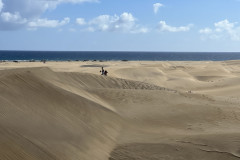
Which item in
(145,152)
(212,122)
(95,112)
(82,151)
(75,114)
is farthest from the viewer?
(212,122)

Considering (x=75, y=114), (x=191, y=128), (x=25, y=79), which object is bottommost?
(x=191, y=128)

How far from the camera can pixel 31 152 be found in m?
6.03

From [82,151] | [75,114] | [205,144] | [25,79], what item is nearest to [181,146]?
[205,144]

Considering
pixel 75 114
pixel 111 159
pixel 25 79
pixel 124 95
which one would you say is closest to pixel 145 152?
pixel 111 159

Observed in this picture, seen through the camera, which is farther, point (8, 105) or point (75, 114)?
point (75, 114)

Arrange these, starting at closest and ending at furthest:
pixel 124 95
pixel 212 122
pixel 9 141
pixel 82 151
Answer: pixel 9 141 < pixel 82 151 < pixel 212 122 < pixel 124 95

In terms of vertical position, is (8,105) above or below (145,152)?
above

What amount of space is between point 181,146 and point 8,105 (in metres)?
4.23

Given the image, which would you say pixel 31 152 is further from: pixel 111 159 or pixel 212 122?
pixel 212 122

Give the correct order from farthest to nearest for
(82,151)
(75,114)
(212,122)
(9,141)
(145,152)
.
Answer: (212,122) < (75,114) < (145,152) < (82,151) < (9,141)

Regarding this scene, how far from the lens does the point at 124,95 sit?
1483 centimetres

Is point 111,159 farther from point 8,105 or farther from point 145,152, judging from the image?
point 8,105

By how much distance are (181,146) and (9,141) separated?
415 centimetres

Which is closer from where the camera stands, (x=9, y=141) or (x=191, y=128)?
(x=9, y=141)
